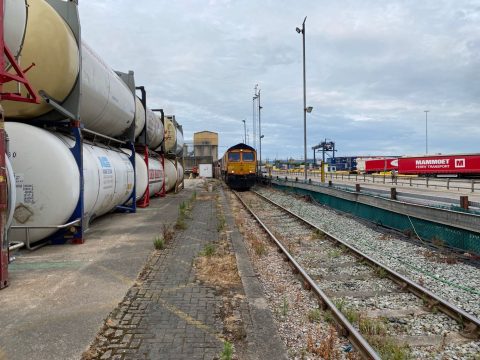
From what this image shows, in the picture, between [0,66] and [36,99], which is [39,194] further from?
[0,66]

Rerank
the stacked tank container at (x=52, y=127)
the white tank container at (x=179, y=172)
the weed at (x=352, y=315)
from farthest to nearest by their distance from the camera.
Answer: the white tank container at (x=179, y=172) → the stacked tank container at (x=52, y=127) → the weed at (x=352, y=315)

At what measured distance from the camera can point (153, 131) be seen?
18266 mm

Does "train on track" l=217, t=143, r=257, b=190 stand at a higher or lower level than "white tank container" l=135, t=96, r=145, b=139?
lower

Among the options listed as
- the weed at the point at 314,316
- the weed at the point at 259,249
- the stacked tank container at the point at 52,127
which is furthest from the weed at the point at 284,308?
the stacked tank container at the point at 52,127

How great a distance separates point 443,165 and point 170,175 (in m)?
29.6

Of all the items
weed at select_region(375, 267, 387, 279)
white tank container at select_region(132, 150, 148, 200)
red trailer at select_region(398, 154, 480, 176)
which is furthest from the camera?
red trailer at select_region(398, 154, 480, 176)

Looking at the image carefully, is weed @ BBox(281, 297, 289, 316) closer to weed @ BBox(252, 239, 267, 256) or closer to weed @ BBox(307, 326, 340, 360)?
weed @ BBox(307, 326, 340, 360)

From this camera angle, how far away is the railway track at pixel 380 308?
418 cm

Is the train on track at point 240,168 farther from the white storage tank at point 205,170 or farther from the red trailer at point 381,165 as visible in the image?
the white storage tank at point 205,170

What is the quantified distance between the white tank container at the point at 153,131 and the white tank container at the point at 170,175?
3399 millimetres

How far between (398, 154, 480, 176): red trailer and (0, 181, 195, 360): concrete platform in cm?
3653

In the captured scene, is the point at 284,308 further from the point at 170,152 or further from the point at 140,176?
the point at 170,152

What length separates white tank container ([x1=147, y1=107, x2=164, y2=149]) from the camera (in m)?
17.5

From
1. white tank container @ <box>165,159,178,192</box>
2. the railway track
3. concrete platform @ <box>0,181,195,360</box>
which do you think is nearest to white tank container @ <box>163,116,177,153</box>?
white tank container @ <box>165,159,178,192</box>
